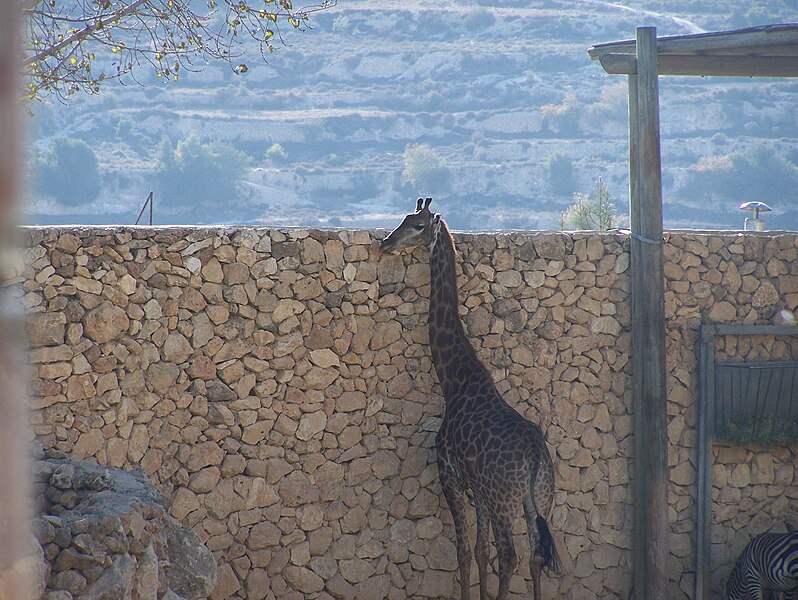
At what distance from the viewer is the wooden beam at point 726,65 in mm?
8648

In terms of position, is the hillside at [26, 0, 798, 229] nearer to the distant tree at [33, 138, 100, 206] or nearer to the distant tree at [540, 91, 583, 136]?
the distant tree at [540, 91, 583, 136]

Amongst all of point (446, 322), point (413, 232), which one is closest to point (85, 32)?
point (413, 232)

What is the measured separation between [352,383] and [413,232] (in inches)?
50.5

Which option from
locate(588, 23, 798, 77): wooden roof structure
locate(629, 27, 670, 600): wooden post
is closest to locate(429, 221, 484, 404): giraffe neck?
locate(629, 27, 670, 600): wooden post

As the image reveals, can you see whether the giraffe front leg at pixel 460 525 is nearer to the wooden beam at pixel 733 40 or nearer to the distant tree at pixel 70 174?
the wooden beam at pixel 733 40

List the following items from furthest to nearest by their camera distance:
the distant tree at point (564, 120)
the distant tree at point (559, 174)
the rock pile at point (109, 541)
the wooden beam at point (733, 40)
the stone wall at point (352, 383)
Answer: the distant tree at point (564, 120) → the distant tree at point (559, 174) → the wooden beam at point (733, 40) → the stone wall at point (352, 383) → the rock pile at point (109, 541)

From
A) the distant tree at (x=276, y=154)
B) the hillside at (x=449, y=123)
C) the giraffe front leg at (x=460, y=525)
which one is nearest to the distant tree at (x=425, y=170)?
the hillside at (x=449, y=123)

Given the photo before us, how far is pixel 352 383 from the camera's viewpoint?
7.68 meters

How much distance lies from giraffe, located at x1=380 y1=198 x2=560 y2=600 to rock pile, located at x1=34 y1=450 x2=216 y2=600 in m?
2.40

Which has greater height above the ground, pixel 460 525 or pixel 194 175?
pixel 194 175

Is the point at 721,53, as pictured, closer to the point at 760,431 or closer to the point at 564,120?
the point at 760,431

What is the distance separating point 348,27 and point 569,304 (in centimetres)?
4808

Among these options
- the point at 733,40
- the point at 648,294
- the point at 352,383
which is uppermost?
the point at 733,40

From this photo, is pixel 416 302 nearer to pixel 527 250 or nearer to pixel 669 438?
pixel 527 250
